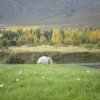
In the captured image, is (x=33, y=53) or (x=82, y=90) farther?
(x=33, y=53)

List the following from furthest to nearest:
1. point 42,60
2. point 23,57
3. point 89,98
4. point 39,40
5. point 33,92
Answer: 1. point 39,40
2. point 23,57
3. point 42,60
4. point 33,92
5. point 89,98

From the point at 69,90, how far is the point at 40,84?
77.1 inches

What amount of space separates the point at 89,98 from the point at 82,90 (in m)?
1.36

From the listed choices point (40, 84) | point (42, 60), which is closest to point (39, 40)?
point (42, 60)

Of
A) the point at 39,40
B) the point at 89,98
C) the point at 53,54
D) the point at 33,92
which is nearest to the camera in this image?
the point at 89,98

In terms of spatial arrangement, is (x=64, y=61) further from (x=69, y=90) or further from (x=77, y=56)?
(x=69, y=90)

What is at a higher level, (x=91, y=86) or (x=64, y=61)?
(x=91, y=86)

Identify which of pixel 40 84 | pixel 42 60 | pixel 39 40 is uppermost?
pixel 40 84

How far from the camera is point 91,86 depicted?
561 inches

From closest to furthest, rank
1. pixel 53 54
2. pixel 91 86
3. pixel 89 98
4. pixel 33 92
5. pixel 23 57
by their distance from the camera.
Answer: pixel 89 98 < pixel 33 92 < pixel 91 86 < pixel 23 57 < pixel 53 54

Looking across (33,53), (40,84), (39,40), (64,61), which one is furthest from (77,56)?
(40,84)

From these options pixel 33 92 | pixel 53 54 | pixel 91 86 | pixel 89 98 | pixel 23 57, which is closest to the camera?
pixel 89 98

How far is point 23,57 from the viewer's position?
12269 centimetres

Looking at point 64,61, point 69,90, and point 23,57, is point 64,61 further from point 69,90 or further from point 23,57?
point 69,90
